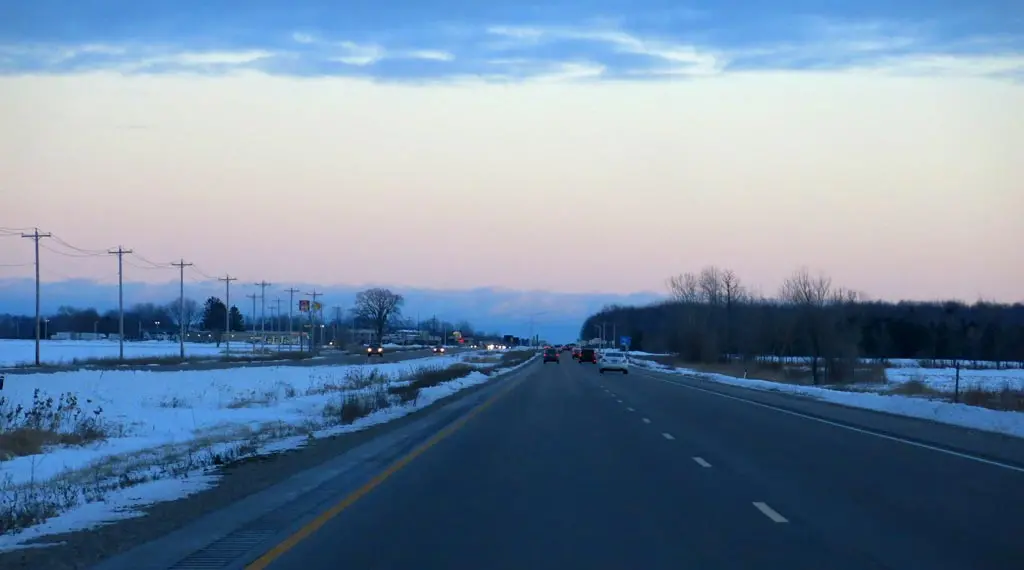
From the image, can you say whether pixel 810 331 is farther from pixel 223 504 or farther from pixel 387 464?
pixel 223 504

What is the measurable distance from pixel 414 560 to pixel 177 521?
3579 millimetres

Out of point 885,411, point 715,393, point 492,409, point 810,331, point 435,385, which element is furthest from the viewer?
point 810,331

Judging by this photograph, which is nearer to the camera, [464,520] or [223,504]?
[464,520]

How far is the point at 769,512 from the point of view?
1370 cm

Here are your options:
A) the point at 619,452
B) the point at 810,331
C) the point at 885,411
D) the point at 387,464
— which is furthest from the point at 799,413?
the point at 810,331

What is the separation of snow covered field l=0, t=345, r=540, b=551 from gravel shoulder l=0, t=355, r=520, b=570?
42 centimetres

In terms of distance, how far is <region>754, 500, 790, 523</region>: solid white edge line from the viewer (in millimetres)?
13023

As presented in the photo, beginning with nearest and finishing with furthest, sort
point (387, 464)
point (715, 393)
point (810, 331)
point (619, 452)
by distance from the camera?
point (387, 464), point (619, 452), point (715, 393), point (810, 331)

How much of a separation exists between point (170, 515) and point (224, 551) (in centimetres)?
256

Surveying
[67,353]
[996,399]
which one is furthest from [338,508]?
[67,353]

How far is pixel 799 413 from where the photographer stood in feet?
118

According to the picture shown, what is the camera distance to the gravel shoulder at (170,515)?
407 inches

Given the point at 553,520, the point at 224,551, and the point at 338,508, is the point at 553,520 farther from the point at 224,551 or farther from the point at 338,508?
the point at 224,551

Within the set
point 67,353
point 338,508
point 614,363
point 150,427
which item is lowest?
point 150,427
